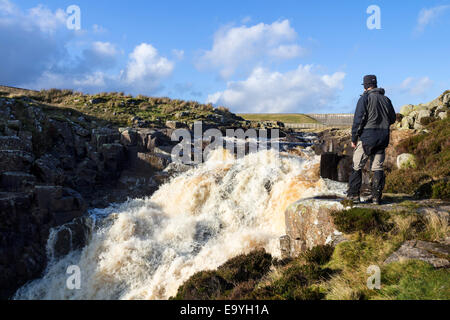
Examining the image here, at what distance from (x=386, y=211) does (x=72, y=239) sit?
44.4 ft

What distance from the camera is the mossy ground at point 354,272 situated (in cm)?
545

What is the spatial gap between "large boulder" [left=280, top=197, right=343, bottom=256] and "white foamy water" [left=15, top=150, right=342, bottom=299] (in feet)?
4.69

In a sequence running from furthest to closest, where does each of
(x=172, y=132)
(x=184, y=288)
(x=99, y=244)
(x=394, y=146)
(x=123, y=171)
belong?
(x=172, y=132), (x=123, y=171), (x=394, y=146), (x=99, y=244), (x=184, y=288)

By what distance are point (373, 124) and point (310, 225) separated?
331 cm

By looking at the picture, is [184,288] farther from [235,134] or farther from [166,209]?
[235,134]

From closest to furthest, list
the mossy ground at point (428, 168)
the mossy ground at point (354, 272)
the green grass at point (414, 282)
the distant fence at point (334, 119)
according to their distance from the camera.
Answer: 1. the green grass at point (414, 282)
2. the mossy ground at point (354, 272)
3. the mossy ground at point (428, 168)
4. the distant fence at point (334, 119)

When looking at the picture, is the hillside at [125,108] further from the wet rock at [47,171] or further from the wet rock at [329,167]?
the wet rock at [329,167]

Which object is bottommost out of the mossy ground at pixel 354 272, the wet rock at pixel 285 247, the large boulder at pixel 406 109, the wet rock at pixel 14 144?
the wet rock at pixel 285 247

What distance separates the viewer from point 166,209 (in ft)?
57.2

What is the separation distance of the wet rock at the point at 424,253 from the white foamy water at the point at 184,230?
474cm

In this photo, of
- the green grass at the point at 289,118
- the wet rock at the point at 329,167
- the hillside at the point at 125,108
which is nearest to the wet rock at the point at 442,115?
the wet rock at the point at 329,167

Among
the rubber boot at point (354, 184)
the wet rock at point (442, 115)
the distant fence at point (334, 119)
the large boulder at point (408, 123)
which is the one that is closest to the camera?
the rubber boot at point (354, 184)

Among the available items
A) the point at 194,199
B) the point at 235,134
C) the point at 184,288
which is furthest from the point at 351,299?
the point at 235,134

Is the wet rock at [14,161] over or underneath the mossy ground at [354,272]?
over
